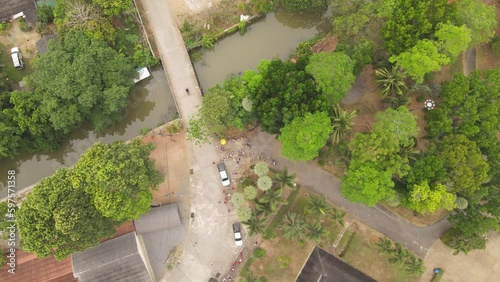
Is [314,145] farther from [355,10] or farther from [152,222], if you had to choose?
[152,222]

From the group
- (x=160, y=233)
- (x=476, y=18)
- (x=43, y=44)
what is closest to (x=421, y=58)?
(x=476, y=18)

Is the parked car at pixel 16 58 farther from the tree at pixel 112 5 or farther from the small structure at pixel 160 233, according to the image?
the small structure at pixel 160 233

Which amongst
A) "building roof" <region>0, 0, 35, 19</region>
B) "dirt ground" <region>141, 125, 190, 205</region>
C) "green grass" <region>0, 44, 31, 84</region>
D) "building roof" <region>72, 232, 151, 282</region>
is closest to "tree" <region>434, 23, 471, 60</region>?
"dirt ground" <region>141, 125, 190, 205</region>

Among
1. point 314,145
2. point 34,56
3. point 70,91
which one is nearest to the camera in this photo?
point 314,145

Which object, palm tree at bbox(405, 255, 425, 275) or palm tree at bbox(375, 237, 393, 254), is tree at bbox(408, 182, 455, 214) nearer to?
palm tree at bbox(375, 237, 393, 254)

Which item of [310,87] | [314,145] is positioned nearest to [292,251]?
[314,145]

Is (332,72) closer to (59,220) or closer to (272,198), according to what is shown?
(272,198)
